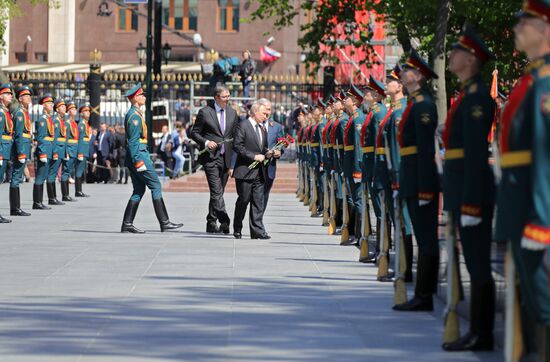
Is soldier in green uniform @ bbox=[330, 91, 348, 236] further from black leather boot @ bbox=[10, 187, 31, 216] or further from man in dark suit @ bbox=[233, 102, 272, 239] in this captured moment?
black leather boot @ bbox=[10, 187, 31, 216]

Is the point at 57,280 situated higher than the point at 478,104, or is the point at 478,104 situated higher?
the point at 478,104

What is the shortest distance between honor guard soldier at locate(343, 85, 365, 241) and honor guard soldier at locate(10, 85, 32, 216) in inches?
254

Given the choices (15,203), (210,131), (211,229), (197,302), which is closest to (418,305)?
(197,302)

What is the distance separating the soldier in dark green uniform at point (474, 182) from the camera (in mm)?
8773

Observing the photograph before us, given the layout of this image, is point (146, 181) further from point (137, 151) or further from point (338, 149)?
point (338, 149)

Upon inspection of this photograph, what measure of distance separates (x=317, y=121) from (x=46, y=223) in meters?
6.89

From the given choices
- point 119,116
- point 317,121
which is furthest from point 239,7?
point 317,121

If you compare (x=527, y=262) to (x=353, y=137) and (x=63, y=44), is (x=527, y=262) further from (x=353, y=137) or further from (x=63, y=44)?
(x=63, y=44)

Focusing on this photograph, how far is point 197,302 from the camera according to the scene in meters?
11.4

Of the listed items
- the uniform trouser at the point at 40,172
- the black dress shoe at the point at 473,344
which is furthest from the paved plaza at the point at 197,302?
the uniform trouser at the point at 40,172

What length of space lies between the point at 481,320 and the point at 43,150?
55.2 ft

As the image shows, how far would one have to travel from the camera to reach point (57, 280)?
1299cm

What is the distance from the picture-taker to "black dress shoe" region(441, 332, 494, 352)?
8922 mm

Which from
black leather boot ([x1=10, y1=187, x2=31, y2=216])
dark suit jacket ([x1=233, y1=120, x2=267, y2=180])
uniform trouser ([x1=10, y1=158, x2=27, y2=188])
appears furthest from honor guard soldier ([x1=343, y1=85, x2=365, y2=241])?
black leather boot ([x1=10, y1=187, x2=31, y2=216])
